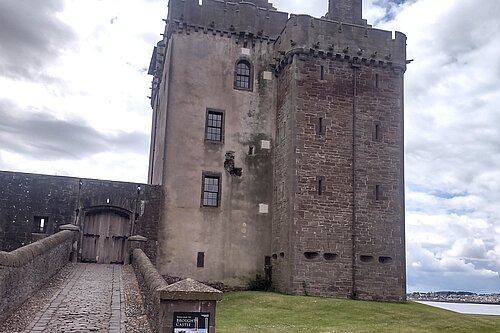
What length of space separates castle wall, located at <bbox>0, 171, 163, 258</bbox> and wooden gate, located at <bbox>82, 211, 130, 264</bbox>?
55 cm

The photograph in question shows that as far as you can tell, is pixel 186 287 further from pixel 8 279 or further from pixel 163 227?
pixel 163 227

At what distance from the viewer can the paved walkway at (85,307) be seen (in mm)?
10633

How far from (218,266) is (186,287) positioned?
46.1ft

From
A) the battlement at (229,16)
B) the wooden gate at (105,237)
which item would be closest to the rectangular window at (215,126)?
the battlement at (229,16)

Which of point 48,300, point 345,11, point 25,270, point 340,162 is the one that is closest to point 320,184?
point 340,162

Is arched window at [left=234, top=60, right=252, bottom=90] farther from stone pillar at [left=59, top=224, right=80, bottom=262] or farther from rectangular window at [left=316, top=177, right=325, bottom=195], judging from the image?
stone pillar at [left=59, top=224, right=80, bottom=262]

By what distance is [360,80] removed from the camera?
23.8 m

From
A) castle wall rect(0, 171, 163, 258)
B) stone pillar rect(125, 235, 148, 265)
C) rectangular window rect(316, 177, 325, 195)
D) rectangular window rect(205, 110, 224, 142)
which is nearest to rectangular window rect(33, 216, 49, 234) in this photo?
castle wall rect(0, 171, 163, 258)

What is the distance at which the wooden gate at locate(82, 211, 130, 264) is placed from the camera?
22953mm

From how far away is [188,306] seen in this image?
9.16 meters

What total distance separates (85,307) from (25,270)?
1.50 meters

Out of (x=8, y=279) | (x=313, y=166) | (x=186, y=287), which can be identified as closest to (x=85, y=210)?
(x=313, y=166)

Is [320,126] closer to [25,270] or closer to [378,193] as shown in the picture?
[378,193]

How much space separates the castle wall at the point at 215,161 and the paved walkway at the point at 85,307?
6.04m
